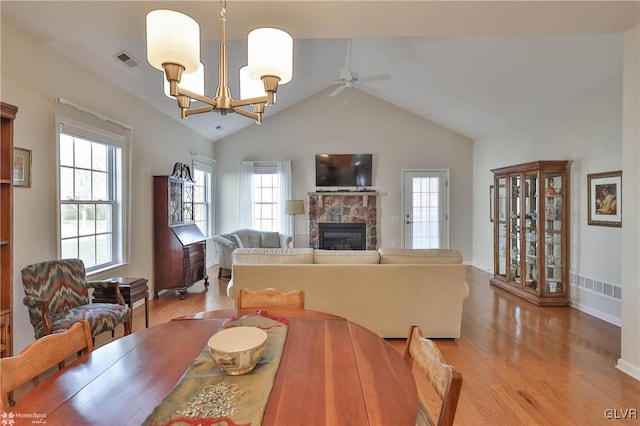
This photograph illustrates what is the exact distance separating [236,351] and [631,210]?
303cm

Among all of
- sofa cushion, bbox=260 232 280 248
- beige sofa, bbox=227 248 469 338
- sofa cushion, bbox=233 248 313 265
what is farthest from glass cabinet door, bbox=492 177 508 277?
sofa cushion, bbox=260 232 280 248

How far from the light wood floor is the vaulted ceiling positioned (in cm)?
262

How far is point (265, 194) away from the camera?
694 cm

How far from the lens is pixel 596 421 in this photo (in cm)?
194

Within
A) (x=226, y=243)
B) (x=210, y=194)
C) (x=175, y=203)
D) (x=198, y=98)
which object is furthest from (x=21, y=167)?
(x=210, y=194)

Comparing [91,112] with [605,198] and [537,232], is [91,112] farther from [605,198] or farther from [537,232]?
[605,198]

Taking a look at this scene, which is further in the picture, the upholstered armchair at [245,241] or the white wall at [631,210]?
the upholstered armchair at [245,241]

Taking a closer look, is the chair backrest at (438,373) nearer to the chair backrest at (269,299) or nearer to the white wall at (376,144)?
the chair backrest at (269,299)

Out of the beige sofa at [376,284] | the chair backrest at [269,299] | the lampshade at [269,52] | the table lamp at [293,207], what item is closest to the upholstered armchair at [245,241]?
the table lamp at [293,207]

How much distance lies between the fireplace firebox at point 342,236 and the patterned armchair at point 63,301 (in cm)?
437

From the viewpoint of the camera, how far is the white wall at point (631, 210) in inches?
94.6

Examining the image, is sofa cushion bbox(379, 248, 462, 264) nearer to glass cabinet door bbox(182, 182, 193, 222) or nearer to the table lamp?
glass cabinet door bbox(182, 182, 193, 222)

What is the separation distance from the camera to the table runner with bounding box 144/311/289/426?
861mm

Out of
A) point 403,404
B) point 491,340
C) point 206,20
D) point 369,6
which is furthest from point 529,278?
point 206,20
